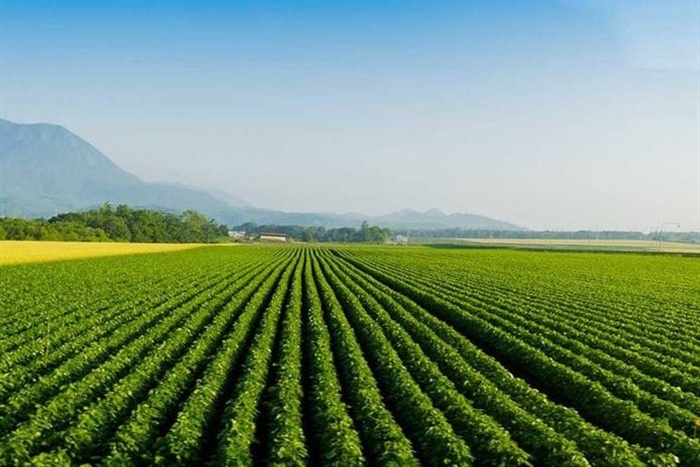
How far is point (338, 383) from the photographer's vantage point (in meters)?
12.7

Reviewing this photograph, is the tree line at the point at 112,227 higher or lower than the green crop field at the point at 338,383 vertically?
higher

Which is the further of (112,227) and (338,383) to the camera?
(112,227)

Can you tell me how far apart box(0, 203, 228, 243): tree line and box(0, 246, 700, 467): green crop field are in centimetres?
8777

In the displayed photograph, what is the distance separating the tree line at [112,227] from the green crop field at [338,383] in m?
87.8

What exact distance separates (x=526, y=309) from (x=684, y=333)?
19.9 ft

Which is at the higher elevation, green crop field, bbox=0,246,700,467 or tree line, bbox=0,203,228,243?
tree line, bbox=0,203,228,243

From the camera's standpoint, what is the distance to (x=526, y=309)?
2516cm

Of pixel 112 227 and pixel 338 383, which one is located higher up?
pixel 112 227

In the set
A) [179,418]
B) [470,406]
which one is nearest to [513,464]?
[470,406]

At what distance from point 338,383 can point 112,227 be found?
13897cm

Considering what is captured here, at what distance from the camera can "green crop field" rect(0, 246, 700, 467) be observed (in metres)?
8.78

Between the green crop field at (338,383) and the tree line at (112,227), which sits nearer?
the green crop field at (338,383)

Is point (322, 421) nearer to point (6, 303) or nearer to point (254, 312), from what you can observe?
point (254, 312)

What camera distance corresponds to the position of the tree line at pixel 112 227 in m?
104
